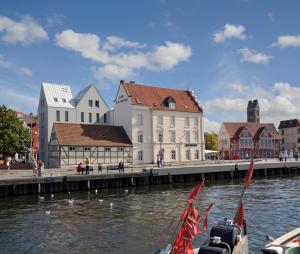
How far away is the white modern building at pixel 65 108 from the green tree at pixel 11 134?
6698 millimetres

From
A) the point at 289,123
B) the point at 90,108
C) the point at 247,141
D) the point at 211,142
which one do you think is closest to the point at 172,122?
the point at 90,108

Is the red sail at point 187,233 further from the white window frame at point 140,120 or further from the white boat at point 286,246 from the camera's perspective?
the white window frame at point 140,120

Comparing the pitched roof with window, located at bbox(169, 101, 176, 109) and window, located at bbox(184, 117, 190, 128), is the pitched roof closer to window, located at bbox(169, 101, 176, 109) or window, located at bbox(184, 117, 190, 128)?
window, located at bbox(169, 101, 176, 109)

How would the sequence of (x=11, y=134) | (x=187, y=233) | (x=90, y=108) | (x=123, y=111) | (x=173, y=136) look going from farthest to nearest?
(x=173, y=136) < (x=90, y=108) < (x=123, y=111) < (x=11, y=134) < (x=187, y=233)

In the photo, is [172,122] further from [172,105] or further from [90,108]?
[90,108]

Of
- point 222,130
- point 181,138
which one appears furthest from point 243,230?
point 222,130

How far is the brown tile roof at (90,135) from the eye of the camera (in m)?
57.2

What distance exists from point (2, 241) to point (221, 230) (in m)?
11.3

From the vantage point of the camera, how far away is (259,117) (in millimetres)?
146750

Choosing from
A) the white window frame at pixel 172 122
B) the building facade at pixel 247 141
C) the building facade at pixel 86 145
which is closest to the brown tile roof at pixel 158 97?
the white window frame at pixel 172 122

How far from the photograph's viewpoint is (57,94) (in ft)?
216

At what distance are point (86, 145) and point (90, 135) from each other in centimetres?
304

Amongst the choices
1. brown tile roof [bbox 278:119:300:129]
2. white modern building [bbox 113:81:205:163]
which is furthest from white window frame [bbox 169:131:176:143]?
brown tile roof [bbox 278:119:300:129]

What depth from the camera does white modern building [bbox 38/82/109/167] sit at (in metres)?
63.4
